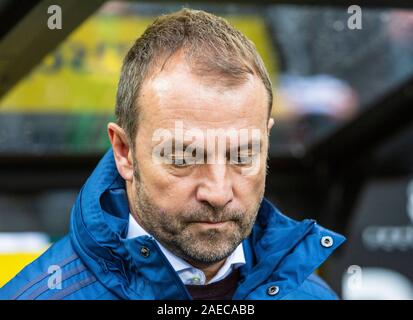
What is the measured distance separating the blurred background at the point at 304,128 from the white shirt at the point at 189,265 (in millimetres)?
2257

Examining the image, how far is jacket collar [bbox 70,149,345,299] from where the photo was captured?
157cm

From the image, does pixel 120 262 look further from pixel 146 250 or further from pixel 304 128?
pixel 304 128

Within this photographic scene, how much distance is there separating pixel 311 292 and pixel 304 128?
2517mm

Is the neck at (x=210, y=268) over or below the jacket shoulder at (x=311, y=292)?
over

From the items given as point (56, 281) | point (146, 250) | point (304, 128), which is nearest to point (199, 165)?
point (146, 250)

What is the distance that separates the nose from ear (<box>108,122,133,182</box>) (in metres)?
0.18

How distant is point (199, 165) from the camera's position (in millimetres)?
1522

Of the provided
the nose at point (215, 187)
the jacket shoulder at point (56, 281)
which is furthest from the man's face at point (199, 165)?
the jacket shoulder at point (56, 281)

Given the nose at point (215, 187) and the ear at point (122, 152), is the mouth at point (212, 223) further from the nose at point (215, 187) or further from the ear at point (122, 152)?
the ear at point (122, 152)

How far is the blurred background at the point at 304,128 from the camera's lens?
4.01 m

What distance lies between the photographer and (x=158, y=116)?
5.09 ft
